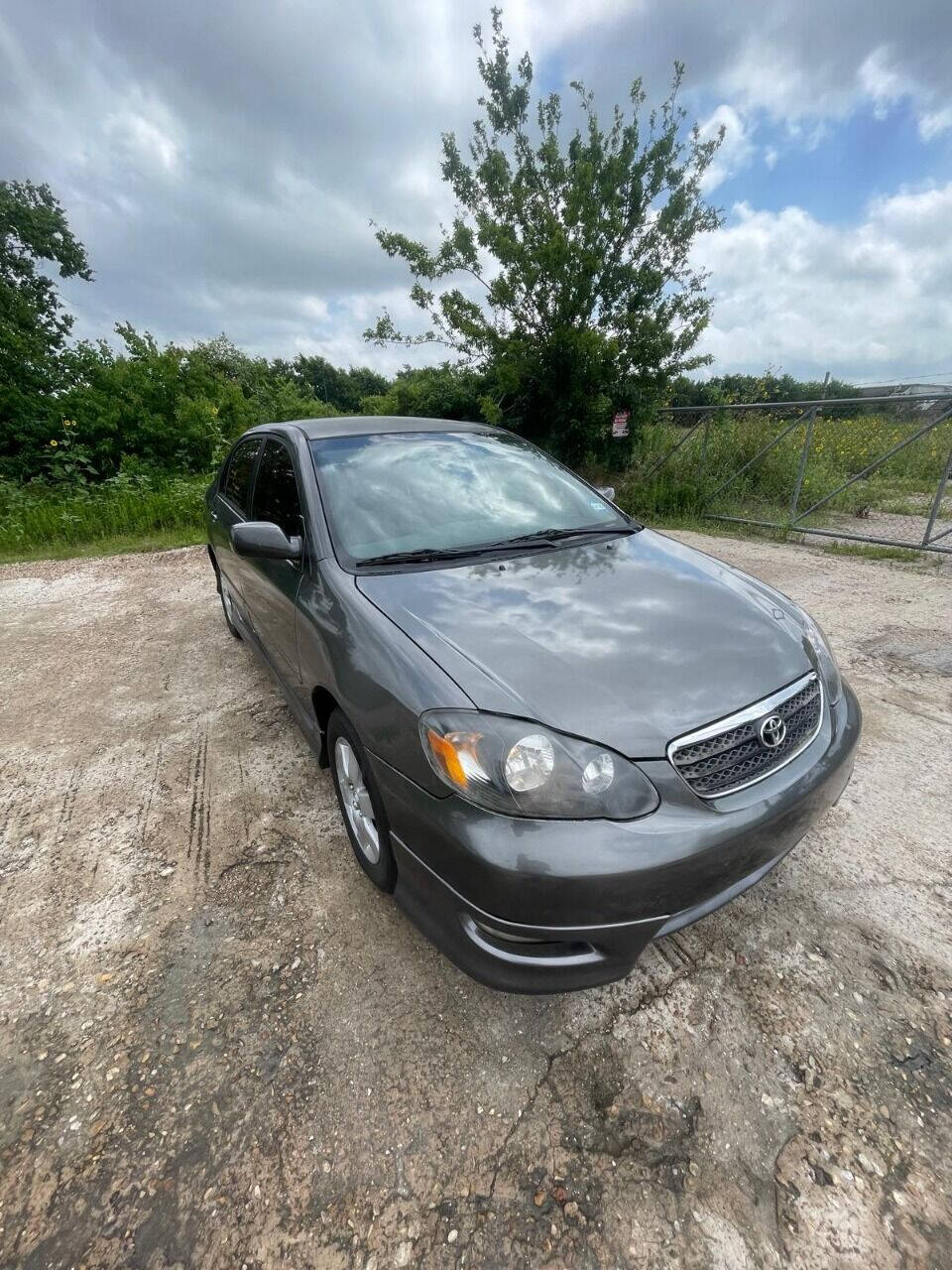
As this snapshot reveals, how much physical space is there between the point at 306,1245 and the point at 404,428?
2942 mm

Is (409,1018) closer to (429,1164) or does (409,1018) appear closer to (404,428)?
(429,1164)

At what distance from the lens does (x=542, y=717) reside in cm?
139

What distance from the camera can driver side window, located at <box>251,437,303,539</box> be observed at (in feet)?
8.08

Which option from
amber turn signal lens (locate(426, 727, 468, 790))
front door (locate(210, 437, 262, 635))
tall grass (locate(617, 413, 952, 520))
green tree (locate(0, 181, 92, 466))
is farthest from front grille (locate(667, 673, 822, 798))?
green tree (locate(0, 181, 92, 466))

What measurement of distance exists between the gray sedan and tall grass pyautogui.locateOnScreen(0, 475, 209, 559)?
6.36m

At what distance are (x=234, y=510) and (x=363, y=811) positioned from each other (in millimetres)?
2316

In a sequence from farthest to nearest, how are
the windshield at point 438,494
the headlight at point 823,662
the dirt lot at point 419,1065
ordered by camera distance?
the windshield at point 438,494
the headlight at point 823,662
the dirt lot at point 419,1065

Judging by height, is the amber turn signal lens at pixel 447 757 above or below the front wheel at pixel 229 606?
above

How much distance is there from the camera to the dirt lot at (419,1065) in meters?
1.18

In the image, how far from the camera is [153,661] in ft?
12.6

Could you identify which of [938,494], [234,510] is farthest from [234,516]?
[938,494]

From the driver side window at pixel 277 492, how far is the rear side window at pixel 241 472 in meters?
0.20

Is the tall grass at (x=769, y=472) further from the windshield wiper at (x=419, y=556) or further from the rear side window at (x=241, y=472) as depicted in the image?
the windshield wiper at (x=419, y=556)

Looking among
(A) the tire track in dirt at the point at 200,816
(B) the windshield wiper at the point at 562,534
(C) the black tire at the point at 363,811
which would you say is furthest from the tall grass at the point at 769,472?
(C) the black tire at the point at 363,811
